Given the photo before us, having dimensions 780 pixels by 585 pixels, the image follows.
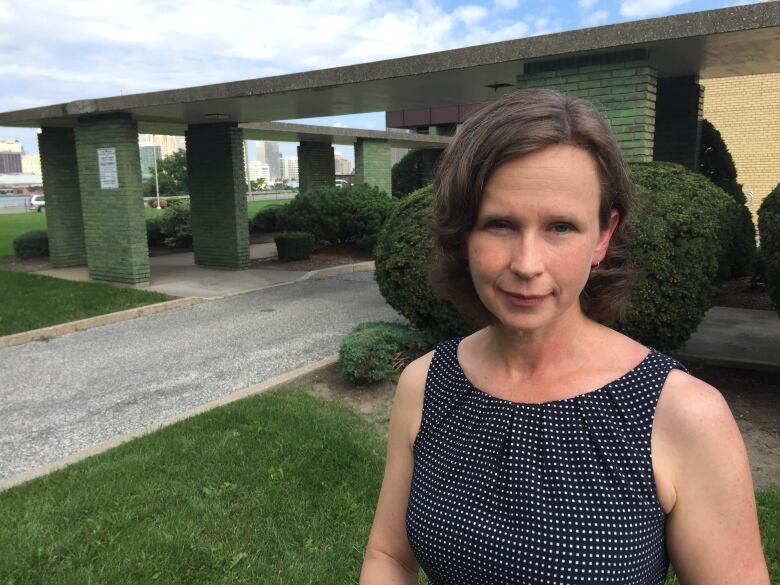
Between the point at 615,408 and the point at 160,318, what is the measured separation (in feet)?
31.9

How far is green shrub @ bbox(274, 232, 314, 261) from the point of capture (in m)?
15.7

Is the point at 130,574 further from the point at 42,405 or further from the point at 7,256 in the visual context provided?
the point at 7,256

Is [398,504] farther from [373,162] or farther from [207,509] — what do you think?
[373,162]

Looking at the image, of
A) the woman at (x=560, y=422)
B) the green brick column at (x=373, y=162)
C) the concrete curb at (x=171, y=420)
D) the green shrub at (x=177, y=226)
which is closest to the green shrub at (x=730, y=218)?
the concrete curb at (x=171, y=420)

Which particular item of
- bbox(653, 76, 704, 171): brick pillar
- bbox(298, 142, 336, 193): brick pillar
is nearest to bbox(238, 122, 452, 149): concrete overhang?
bbox(298, 142, 336, 193): brick pillar

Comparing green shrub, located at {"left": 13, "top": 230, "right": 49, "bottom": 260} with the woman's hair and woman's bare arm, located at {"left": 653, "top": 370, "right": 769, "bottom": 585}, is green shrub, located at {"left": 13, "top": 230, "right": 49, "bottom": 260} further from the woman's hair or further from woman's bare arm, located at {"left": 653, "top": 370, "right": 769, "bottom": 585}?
woman's bare arm, located at {"left": 653, "top": 370, "right": 769, "bottom": 585}

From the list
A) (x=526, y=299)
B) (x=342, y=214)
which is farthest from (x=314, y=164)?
(x=526, y=299)

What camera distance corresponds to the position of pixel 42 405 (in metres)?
6.31

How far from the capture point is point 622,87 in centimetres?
668

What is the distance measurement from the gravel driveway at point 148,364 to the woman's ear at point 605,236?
492 centimetres

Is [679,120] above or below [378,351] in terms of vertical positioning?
above

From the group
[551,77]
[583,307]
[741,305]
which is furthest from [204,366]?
[741,305]

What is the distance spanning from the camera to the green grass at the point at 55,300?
9.38m

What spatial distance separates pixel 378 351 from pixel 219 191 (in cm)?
941
